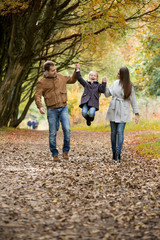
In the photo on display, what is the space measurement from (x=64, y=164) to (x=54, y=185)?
1944 millimetres

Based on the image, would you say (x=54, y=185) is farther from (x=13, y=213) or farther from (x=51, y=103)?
(x=51, y=103)

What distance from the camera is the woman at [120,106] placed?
757 cm

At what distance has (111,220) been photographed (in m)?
3.84

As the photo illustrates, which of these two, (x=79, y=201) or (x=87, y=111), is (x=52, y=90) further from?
(x=79, y=201)

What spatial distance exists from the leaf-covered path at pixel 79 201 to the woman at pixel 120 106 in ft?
1.84

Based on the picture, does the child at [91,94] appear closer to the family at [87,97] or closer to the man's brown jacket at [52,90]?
the family at [87,97]

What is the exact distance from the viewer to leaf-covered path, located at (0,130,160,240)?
3455 mm

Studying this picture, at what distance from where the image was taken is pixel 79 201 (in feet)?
15.1

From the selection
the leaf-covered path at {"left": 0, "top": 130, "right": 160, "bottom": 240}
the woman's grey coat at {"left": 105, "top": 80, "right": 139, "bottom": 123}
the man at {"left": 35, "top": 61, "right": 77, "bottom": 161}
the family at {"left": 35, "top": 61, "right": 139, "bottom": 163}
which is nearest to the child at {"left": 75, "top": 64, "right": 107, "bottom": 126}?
the family at {"left": 35, "top": 61, "right": 139, "bottom": 163}

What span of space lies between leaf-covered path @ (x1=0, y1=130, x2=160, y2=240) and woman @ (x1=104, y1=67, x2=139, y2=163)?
22.1 inches

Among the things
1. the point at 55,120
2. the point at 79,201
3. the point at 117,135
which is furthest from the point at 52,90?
the point at 79,201

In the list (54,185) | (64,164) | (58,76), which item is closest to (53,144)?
(64,164)

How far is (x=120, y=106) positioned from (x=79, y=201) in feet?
11.2

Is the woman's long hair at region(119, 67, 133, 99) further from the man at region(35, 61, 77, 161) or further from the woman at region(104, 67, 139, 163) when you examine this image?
the man at region(35, 61, 77, 161)
